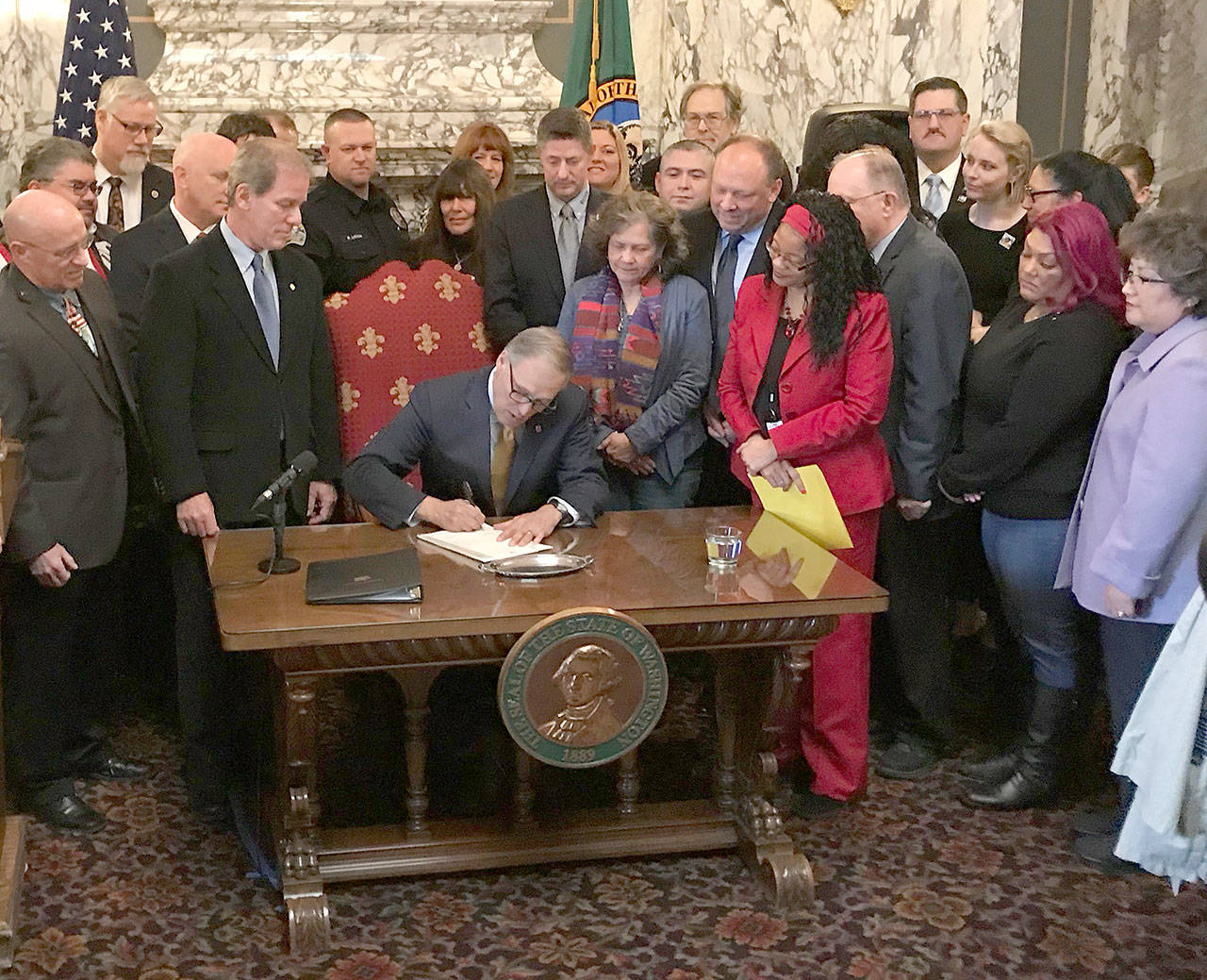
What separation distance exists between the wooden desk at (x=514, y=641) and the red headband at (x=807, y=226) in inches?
29.0

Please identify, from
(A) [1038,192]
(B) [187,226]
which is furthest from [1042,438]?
(B) [187,226]

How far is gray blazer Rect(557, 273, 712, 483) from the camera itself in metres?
4.14

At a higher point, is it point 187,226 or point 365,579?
point 187,226

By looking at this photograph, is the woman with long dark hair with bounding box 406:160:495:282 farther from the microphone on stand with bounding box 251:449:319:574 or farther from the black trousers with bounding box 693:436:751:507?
the microphone on stand with bounding box 251:449:319:574

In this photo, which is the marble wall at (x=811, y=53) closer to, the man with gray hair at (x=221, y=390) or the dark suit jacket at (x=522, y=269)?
the dark suit jacket at (x=522, y=269)

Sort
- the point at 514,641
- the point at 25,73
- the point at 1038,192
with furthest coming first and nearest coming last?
the point at 25,73, the point at 1038,192, the point at 514,641

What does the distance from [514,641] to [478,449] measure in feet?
2.71

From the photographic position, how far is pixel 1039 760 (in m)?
3.83

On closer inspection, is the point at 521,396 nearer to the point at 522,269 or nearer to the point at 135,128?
the point at 522,269

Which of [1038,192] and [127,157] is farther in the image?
[127,157]

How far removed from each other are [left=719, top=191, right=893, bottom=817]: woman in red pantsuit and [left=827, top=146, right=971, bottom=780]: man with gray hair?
5.9 inches

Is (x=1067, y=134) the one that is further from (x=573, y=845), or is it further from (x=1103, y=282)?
(x=573, y=845)

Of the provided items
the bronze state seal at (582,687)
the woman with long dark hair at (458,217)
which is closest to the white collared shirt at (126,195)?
the woman with long dark hair at (458,217)

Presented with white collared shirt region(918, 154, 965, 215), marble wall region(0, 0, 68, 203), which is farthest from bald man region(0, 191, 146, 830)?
marble wall region(0, 0, 68, 203)
